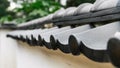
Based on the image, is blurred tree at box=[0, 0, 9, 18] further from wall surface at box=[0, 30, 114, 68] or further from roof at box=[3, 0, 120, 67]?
roof at box=[3, 0, 120, 67]

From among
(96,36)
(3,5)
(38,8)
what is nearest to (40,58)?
A: (96,36)

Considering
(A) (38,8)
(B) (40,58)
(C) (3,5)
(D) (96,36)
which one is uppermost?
(D) (96,36)

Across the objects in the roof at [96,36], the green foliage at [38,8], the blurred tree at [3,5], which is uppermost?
the roof at [96,36]

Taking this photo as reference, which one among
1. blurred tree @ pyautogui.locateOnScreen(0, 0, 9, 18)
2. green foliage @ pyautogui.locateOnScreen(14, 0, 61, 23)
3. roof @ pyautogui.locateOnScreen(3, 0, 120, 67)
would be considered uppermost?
roof @ pyautogui.locateOnScreen(3, 0, 120, 67)

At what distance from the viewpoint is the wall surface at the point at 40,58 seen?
246 centimetres

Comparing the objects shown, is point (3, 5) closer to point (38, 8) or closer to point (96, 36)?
point (38, 8)

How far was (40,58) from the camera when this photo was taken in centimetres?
483

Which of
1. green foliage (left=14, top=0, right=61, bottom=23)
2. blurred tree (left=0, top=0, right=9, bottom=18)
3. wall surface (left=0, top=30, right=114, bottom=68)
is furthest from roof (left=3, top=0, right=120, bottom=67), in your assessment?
blurred tree (left=0, top=0, right=9, bottom=18)

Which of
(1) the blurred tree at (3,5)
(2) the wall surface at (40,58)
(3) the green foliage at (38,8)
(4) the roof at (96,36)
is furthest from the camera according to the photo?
(1) the blurred tree at (3,5)

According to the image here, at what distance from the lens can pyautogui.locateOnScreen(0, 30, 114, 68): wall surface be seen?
8.07 ft

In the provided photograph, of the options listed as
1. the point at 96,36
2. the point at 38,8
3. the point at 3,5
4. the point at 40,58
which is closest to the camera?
the point at 96,36

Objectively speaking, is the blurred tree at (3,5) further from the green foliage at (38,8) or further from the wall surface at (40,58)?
the wall surface at (40,58)

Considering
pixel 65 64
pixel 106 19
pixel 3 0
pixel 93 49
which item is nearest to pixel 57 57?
pixel 65 64

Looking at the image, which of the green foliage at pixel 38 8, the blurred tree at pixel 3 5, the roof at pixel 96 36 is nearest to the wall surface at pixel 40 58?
the roof at pixel 96 36
